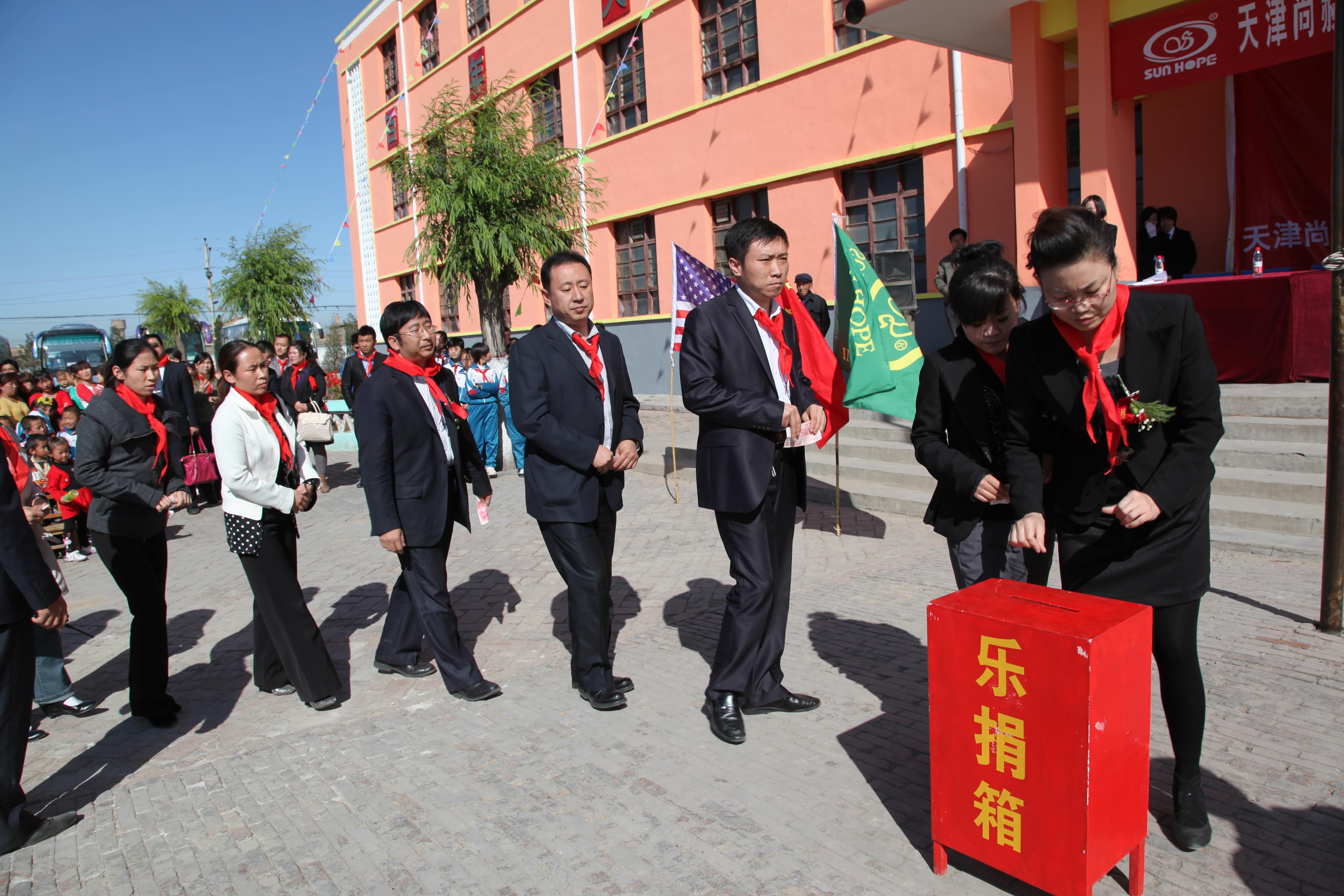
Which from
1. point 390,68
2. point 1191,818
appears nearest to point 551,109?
point 390,68

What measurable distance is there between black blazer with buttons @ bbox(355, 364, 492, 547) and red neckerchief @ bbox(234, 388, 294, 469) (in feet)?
1.40

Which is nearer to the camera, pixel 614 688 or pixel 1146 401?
pixel 1146 401

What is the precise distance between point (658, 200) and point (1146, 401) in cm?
1668

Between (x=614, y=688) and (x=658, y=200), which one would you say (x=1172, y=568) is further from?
(x=658, y=200)

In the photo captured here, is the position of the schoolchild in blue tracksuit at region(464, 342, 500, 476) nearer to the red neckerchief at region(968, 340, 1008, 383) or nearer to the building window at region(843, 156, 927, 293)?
the building window at region(843, 156, 927, 293)

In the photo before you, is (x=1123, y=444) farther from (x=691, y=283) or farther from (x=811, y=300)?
(x=811, y=300)

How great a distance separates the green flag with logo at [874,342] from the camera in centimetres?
743

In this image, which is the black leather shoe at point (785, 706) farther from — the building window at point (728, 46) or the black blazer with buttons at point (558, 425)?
the building window at point (728, 46)

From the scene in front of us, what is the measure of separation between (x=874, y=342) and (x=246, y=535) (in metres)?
5.08

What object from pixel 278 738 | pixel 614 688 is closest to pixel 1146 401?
pixel 614 688

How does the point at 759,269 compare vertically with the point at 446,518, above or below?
above

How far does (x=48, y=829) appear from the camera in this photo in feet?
11.1

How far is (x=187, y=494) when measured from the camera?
4797 millimetres

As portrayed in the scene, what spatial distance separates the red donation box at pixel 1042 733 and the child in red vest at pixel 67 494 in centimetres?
884
